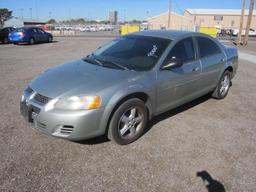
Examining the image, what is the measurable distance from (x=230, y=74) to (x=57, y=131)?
4563mm

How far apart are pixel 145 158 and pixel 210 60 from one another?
2746 millimetres

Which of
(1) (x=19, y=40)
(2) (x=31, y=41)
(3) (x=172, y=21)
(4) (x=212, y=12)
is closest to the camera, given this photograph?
(1) (x=19, y=40)

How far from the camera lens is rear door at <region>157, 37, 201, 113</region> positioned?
157 inches

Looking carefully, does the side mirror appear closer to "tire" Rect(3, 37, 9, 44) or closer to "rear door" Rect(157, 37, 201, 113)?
"rear door" Rect(157, 37, 201, 113)

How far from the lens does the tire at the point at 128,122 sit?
3.43 metres

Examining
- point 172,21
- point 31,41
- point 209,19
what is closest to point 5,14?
point 172,21

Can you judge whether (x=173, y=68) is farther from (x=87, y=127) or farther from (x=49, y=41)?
(x=49, y=41)

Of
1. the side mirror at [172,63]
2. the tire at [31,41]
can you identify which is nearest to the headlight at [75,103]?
the side mirror at [172,63]

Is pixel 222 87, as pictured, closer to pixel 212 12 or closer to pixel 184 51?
pixel 184 51

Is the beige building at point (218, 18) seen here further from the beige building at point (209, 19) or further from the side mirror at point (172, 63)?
the side mirror at point (172, 63)

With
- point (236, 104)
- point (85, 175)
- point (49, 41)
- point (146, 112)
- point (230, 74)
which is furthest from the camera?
point (49, 41)

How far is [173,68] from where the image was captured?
160 inches

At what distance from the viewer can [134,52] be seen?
4.27m

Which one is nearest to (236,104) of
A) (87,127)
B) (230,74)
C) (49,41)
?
(230,74)
